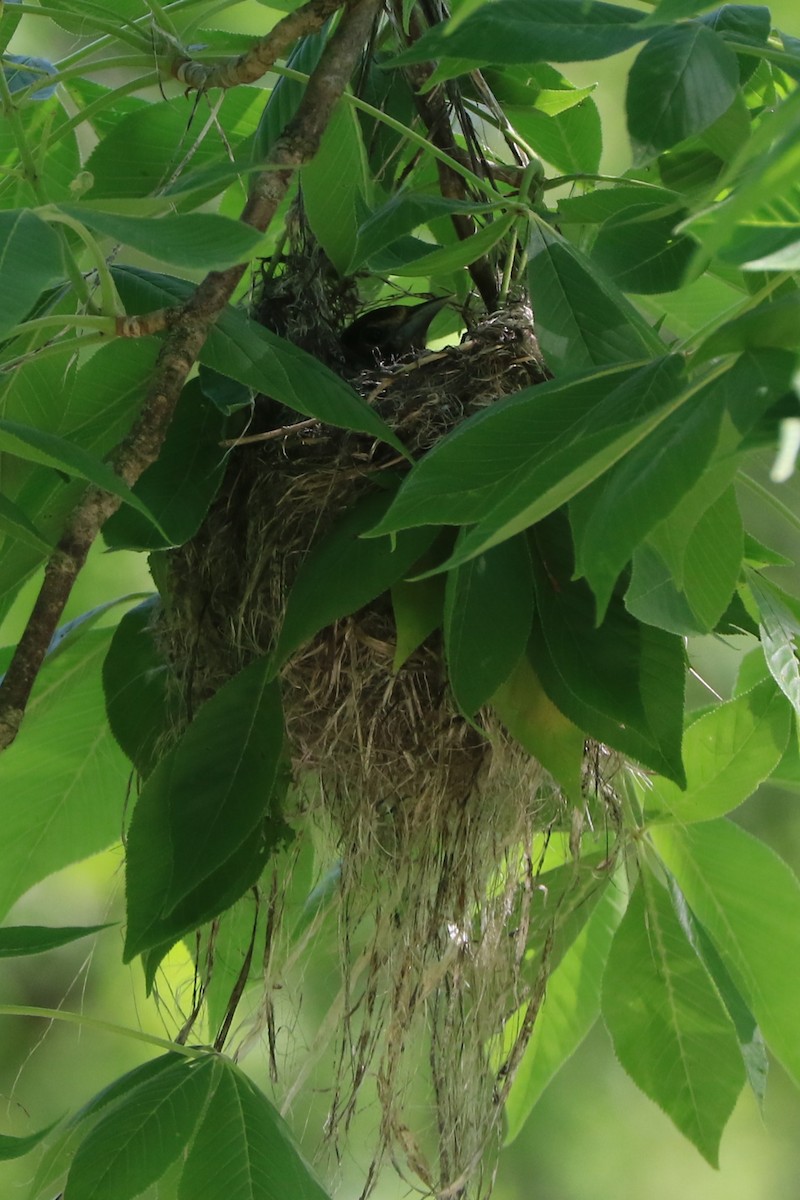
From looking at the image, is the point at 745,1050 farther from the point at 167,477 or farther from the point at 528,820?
the point at 167,477

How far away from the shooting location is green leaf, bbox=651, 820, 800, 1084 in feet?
3.68

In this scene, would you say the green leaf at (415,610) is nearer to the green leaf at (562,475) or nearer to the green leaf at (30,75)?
the green leaf at (562,475)

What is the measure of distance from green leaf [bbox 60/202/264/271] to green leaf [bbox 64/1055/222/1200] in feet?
1.87

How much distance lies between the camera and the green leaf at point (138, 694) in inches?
43.1

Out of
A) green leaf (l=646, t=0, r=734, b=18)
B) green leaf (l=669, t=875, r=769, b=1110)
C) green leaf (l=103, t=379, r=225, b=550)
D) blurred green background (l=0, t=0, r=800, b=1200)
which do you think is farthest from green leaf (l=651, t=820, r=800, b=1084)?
blurred green background (l=0, t=0, r=800, b=1200)

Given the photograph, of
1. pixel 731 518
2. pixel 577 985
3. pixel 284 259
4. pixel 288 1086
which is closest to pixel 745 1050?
pixel 577 985

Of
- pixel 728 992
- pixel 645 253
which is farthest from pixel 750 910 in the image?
pixel 645 253

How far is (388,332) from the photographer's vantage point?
128 cm

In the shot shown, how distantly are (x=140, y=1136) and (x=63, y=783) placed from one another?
413 mm

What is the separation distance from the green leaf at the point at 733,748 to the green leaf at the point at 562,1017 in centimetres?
21

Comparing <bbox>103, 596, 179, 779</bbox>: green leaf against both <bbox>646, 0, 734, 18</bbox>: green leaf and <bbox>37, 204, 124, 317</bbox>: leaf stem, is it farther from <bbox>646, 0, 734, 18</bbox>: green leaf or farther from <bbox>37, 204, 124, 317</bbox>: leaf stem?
<bbox>646, 0, 734, 18</bbox>: green leaf

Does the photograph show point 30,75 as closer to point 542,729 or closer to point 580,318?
point 580,318

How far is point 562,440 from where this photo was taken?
63 cm

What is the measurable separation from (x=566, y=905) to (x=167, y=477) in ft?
1.70
